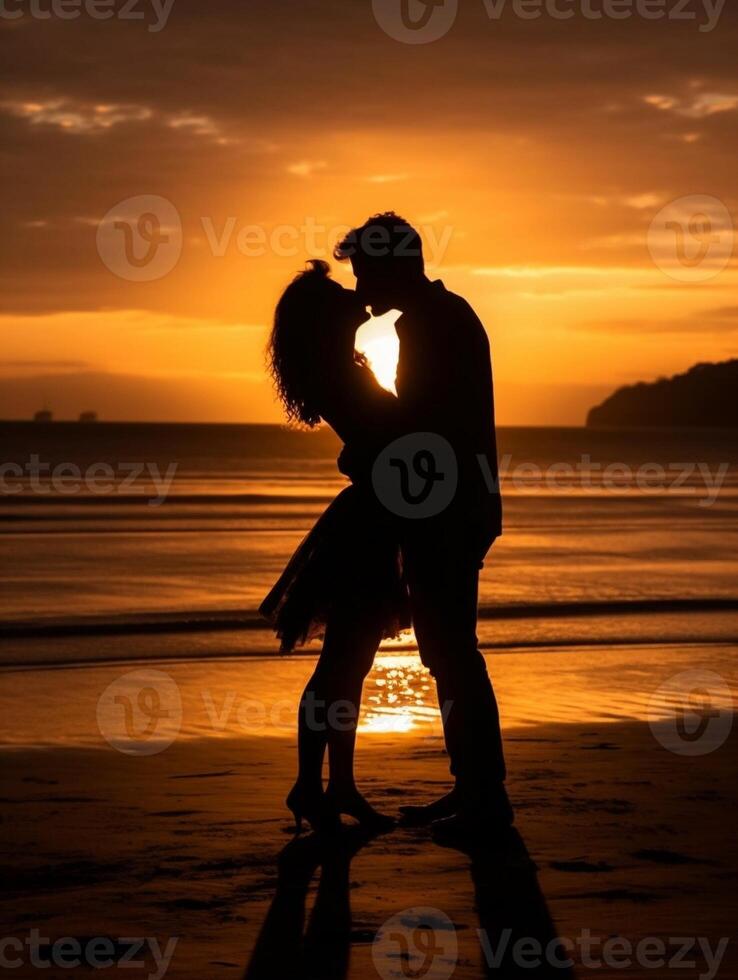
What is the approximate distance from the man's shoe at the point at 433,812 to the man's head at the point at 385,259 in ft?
6.19

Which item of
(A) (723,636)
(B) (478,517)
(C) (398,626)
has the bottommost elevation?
(A) (723,636)

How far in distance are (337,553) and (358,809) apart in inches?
37.8

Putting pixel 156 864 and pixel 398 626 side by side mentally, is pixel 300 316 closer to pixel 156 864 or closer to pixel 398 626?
pixel 398 626

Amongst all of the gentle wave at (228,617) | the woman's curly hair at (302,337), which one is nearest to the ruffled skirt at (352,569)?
the woman's curly hair at (302,337)

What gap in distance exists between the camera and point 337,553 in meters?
5.07

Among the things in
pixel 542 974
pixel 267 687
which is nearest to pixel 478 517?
pixel 542 974

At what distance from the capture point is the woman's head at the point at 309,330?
4.89 meters

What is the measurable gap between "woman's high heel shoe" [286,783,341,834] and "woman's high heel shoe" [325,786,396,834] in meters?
0.02

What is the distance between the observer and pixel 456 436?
192 inches

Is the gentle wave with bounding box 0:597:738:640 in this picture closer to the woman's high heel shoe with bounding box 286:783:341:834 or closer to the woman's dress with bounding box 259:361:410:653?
the woman's dress with bounding box 259:361:410:653

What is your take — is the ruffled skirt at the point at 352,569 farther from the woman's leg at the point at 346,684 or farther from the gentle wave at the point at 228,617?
the gentle wave at the point at 228,617

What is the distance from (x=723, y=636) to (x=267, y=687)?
447cm

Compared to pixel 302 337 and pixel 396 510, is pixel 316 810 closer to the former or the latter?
pixel 396 510

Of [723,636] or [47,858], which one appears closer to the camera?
[47,858]
